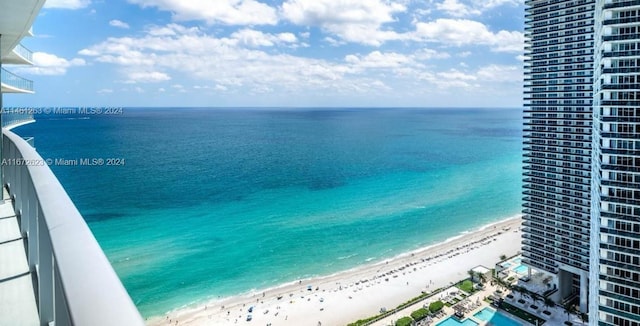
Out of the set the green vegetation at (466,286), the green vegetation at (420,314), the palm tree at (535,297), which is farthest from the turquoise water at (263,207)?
the palm tree at (535,297)

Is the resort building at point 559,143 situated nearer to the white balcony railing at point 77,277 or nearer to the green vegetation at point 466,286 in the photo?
the green vegetation at point 466,286

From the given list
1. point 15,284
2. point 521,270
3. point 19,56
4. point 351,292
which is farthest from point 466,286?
point 15,284

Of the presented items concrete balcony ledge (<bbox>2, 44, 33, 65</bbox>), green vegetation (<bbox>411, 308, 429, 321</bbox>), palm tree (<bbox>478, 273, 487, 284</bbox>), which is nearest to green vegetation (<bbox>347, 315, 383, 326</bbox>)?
green vegetation (<bbox>411, 308, 429, 321</bbox>)

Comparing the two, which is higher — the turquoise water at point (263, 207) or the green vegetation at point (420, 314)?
the turquoise water at point (263, 207)

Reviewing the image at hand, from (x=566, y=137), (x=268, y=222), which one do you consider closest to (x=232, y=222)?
(x=268, y=222)

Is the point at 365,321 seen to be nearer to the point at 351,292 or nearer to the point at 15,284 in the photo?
the point at 351,292

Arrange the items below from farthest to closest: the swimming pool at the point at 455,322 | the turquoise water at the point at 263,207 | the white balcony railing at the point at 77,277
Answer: the turquoise water at the point at 263,207
the swimming pool at the point at 455,322
the white balcony railing at the point at 77,277

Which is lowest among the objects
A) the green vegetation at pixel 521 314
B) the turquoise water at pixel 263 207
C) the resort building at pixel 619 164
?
the green vegetation at pixel 521 314

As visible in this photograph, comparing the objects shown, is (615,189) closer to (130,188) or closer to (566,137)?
(566,137)
